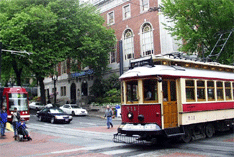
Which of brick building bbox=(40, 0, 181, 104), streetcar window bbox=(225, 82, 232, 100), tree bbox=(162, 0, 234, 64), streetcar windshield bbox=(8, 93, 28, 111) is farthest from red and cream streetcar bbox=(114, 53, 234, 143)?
brick building bbox=(40, 0, 181, 104)

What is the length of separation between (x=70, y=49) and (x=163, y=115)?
24672 mm

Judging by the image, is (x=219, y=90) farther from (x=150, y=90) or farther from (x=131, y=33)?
(x=131, y=33)

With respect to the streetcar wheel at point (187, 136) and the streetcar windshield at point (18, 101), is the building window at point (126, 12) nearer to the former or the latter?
the streetcar windshield at point (18, 101)

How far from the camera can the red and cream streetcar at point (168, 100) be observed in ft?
36.0

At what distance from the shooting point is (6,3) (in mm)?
32594

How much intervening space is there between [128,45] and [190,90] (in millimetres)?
27009

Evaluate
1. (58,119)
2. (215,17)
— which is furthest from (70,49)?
(215,17)

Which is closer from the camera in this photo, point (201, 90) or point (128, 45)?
point (201, 90)

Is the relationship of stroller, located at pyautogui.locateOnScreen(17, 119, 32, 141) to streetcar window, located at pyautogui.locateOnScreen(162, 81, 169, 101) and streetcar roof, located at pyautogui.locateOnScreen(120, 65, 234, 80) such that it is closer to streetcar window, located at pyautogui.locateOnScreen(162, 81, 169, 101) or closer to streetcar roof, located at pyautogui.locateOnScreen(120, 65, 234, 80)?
streetcar roof, located at pyautogui.locateOnScreen(120, 65, 234, 80)

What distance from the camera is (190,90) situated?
40.2 ft

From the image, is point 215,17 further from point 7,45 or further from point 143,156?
point 7,45

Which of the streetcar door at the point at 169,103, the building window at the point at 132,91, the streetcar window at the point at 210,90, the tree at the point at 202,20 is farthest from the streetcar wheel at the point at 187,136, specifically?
the tree at the point at 202,20

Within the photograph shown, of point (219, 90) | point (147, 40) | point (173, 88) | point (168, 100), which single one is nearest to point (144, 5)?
point (147, 40)

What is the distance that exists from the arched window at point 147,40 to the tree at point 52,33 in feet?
14.7
